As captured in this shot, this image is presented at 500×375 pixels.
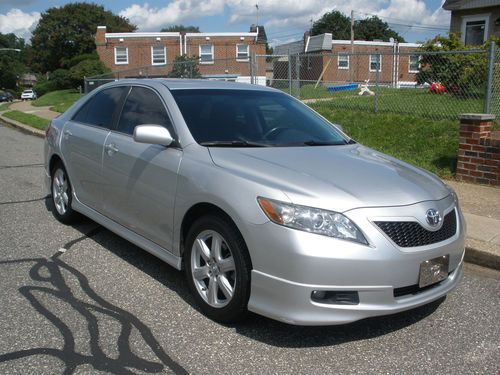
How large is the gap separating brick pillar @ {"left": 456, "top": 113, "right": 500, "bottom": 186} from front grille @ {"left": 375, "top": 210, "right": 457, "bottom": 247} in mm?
4216

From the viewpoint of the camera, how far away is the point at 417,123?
392 inches

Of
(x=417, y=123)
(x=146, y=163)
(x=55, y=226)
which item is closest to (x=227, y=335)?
(x=146, y=163)

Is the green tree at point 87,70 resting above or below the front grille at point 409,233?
above

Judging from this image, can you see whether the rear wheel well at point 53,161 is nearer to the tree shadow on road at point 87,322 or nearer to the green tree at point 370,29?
the tree shadow on road at point 87,322

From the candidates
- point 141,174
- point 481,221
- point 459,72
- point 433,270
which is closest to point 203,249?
point 141,174

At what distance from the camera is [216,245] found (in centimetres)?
357

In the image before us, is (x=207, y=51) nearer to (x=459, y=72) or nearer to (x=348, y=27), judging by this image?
(x=459, y=72)

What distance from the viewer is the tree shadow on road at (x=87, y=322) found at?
10.2 ft

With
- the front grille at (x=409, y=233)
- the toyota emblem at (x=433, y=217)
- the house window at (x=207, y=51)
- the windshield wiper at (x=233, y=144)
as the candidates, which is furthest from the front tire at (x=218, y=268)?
the house window at (x=207, y=51)

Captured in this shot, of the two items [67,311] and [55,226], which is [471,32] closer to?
[55,226]

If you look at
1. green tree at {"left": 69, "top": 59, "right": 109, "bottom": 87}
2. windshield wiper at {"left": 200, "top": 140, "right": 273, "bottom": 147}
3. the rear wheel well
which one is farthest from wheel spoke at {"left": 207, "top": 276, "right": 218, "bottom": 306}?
green tree at {"left": 69, "top": 59, "right": 109, "bottom": 87}

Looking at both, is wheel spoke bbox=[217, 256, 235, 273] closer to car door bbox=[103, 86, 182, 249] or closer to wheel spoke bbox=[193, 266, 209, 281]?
wheel spoke bbox=[193, 266, 209, 281]

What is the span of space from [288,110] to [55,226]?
118 inches

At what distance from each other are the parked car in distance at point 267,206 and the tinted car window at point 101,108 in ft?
0.13
